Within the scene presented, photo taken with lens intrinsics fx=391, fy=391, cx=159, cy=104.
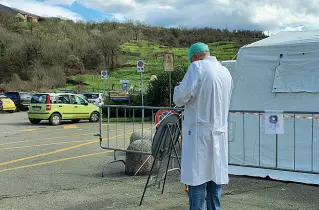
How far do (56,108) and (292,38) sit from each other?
15.3m

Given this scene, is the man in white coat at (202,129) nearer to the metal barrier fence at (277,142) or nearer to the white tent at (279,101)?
the metal barrier fence at (277,142)

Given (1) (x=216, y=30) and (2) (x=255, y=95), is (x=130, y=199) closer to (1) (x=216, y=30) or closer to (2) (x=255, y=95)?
(2) (x=255, y=95)

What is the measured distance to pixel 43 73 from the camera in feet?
213

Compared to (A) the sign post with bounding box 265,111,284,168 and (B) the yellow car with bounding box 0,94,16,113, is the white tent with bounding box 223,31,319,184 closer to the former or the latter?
(A) the sign post with bounding box 265,111,284,168

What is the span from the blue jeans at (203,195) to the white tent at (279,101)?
9.86 ft

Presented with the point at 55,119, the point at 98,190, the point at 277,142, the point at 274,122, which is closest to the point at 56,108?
the point at 55,119

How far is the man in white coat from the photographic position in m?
3.96

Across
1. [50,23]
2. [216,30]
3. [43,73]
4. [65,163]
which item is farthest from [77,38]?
[65,163]

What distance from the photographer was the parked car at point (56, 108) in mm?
20406

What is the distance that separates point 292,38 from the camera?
7.80 m

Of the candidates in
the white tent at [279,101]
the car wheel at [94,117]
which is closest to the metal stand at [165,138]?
the white tent at [279,101]

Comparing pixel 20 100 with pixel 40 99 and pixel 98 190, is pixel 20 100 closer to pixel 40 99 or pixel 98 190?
pixel 40 99

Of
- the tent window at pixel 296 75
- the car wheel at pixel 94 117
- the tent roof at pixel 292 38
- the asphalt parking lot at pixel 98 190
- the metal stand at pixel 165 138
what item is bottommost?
the asphalt parking lot at pixel 98 190

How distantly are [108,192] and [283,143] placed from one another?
11.2 ft
